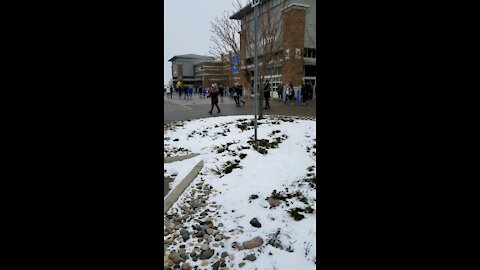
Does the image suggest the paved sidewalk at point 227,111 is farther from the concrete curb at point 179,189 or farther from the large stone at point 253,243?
the large stone at point 253,243

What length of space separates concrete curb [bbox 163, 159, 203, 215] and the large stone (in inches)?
39.8

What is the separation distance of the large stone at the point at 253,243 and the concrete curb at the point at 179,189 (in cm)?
101

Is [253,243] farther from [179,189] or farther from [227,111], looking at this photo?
[227,111]

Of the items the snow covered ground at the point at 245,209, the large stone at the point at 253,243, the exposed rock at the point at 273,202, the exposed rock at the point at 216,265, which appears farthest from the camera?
the exposed rock at the point at 273,202

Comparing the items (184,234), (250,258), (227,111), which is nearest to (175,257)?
(184,234)

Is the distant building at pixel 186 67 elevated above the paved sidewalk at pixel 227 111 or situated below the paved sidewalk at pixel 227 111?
above

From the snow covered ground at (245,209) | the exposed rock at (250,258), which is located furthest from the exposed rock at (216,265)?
the exposed rock at (250,258)

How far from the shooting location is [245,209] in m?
3.61

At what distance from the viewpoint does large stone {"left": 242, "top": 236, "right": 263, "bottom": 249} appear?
2811 millimetres

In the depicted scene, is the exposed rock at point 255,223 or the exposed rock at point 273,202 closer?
the exposed rock at point 255,223

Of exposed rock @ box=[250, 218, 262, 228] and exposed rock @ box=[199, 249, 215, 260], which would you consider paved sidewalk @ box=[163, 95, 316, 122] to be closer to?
exposed rock @ box=[250, 218, 262, 228]

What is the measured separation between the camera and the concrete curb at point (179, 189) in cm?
372

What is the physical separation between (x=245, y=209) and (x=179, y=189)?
3.60 ft

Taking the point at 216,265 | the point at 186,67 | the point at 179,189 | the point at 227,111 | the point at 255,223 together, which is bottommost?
the point at 216,265
